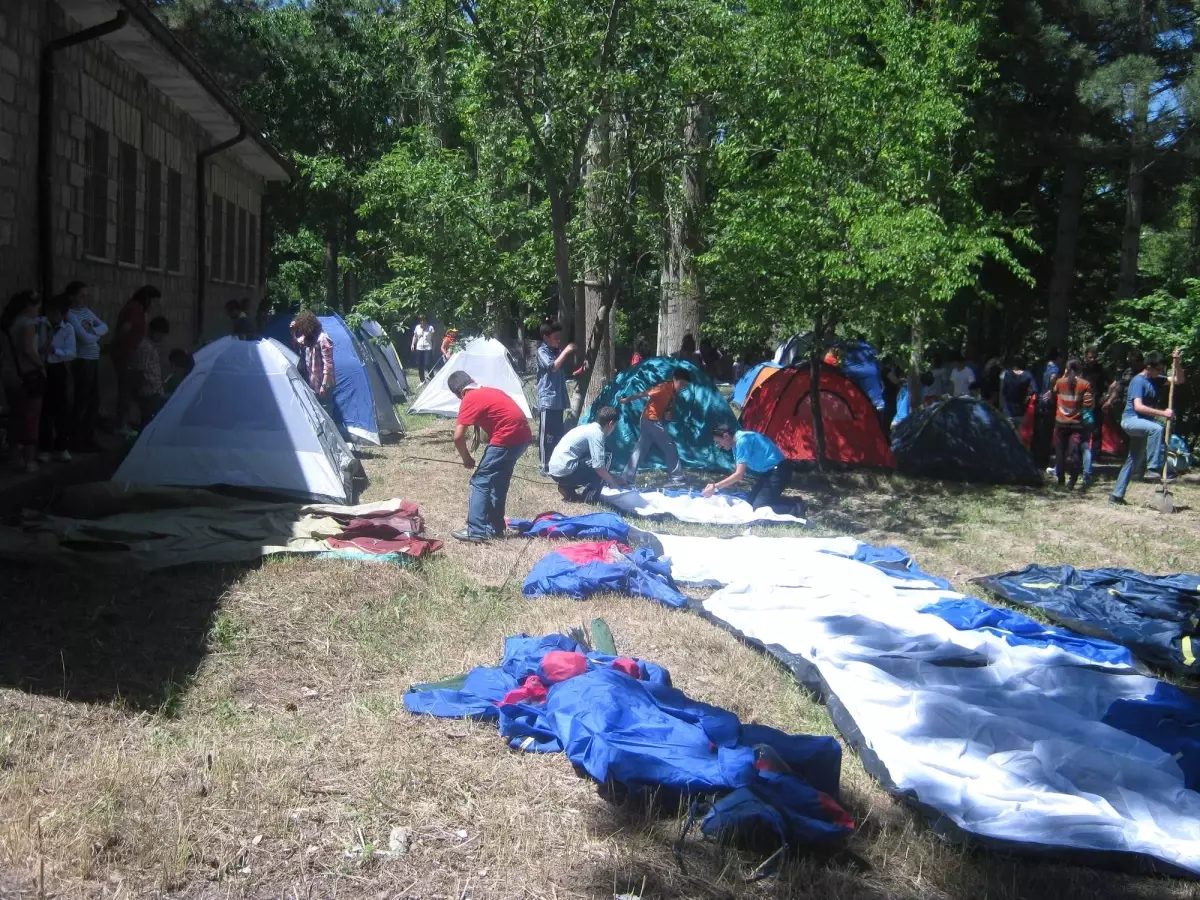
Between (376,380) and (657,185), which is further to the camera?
(376,380)

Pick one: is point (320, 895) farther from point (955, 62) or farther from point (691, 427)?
point (955, 62)

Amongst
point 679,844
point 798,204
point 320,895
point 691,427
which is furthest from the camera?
point 691,427

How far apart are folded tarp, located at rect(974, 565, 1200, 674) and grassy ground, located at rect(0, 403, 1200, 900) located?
251 centimetres

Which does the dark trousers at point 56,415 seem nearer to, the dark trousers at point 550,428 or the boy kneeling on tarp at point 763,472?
the dark trousers at point 550,428

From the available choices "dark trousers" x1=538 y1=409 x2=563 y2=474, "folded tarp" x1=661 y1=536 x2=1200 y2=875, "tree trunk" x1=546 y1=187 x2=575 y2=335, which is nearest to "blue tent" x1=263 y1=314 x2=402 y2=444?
"dark trousers" x1=538 y1=409 x2=563 y2=474

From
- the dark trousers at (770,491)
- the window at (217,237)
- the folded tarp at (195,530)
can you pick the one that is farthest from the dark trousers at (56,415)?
the window at (217,237)

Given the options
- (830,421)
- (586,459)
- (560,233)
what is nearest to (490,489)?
(586,459)

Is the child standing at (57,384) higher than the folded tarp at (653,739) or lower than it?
higher

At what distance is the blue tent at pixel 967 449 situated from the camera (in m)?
14.4

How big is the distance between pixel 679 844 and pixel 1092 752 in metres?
2.07

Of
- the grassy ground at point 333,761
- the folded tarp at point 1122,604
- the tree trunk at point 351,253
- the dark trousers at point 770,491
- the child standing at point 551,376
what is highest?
the tree trunk at point 351,253

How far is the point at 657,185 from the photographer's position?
504 inches

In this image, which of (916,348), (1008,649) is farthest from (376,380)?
(1008,649)

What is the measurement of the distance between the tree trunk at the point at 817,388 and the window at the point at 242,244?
10146 mm
